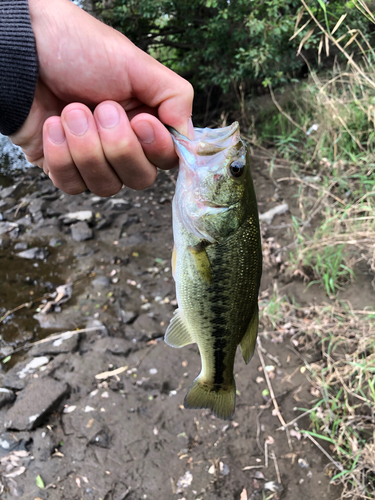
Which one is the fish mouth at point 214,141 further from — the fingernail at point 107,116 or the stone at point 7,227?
the stone at point 7,227

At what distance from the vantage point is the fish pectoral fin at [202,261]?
4.99 ft

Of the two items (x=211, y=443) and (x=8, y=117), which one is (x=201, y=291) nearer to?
(x=8, y=117)

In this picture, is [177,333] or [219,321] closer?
[219,321]

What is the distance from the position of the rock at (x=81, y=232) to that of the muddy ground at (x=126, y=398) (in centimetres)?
31

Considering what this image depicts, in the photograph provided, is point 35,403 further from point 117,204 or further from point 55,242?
point 117,204

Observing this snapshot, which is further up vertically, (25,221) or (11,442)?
(11,442)

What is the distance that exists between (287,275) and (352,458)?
195 centimetres

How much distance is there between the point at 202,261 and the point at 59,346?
290cm

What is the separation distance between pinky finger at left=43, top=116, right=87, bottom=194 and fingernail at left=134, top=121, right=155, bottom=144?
341 millimetres

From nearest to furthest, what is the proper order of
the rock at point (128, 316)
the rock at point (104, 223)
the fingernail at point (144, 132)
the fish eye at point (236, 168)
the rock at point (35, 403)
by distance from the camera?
the fish eye at point (236, 168), the fingernail at point (144, 132), the rock at point (35, 403), the rock at point (128, 316), the rock at point (104, 223)

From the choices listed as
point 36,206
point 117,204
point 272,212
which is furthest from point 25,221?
point 272,212

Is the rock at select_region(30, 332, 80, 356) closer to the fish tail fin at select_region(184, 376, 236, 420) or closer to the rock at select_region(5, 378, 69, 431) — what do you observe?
the rock at select_region(5, 378, 69, 431)

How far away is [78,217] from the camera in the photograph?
5867mm

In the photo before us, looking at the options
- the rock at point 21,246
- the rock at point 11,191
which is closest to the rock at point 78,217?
the rock at point 21,246
